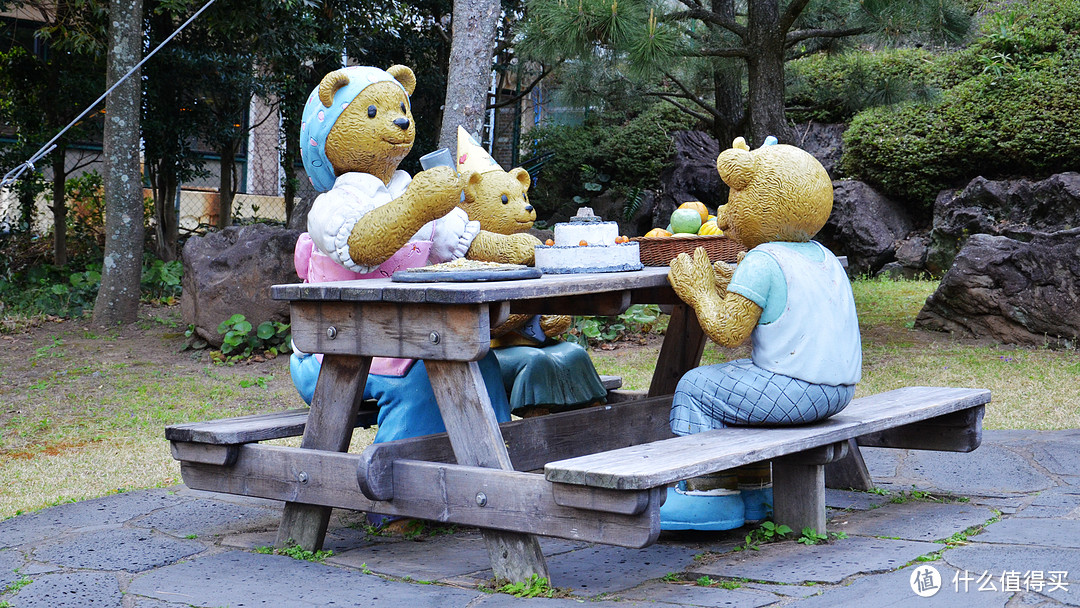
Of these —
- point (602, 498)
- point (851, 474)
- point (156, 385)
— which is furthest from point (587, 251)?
point (156, 385)

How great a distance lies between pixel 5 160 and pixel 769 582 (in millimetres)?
9792

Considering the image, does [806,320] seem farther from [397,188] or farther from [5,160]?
[5,160]

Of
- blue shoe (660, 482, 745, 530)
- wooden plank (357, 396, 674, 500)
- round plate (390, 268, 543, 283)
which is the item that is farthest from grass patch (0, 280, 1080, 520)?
blue shoe (660, 482, 745, 530)

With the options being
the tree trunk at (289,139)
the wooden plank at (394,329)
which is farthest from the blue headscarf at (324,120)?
the tree trunk at (289,139)

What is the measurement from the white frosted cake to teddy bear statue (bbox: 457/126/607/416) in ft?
1.80

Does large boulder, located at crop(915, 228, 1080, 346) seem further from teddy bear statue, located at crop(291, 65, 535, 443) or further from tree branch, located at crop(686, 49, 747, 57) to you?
teddy bear statue, located at crop(291, 65, 535, 443)

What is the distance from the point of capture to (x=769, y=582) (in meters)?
2.64

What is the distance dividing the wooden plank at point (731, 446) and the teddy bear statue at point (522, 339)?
3.70 feet

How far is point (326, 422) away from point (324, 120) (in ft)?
3.75

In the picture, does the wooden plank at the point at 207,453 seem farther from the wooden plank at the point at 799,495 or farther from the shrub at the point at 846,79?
the shrub at the point at 846,79

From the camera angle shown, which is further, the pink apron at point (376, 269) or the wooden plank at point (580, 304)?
the pink apron at point (376, 269)

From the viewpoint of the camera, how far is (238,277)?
7.38 meters

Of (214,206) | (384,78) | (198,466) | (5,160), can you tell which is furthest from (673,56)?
(214,206)

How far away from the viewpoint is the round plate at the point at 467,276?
9.70 ft
